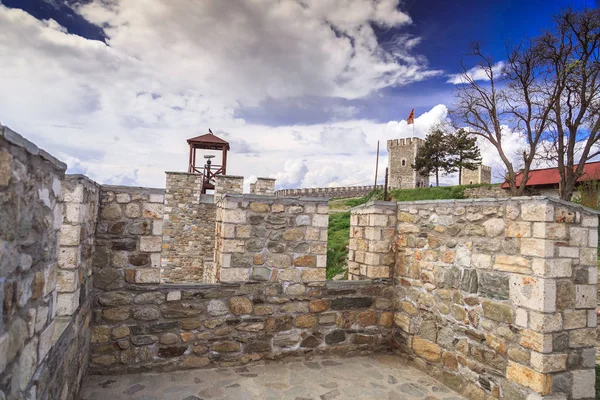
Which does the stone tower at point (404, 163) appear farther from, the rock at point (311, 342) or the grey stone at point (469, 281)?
the grey stone at point (469, 281)

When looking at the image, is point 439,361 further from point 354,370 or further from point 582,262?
point 582,262

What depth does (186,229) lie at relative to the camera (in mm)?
11805

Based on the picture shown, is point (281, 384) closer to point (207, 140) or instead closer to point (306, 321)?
point (306, 321)

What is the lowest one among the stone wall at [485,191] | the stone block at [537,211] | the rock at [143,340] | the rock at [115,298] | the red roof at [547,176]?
the rock at [143,340]

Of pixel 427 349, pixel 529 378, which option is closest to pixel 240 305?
pixel 427 349

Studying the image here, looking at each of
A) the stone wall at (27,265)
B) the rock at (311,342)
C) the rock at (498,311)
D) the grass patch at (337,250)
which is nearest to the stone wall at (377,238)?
the rock at (311,342)

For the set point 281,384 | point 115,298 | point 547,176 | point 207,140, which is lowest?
point 281,384

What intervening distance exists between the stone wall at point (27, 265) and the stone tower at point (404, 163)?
36629 millimetres

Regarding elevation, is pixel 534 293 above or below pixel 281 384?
above

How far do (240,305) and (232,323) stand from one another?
0.22m

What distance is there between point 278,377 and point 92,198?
2.69m

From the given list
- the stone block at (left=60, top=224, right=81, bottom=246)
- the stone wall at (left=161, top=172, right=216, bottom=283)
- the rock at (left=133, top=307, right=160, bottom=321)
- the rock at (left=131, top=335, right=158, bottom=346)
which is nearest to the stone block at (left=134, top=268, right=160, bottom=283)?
the rock at (left=133, top=307, right=160, bottom=321)

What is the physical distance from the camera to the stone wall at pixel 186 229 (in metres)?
11.7

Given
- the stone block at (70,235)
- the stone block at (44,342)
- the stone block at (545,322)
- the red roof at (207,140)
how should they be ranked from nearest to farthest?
1. the stone block at (44,342)
2. the stone block at (70,235)
3. the stone block at (545,322)
4. the red roof at (207,140)
